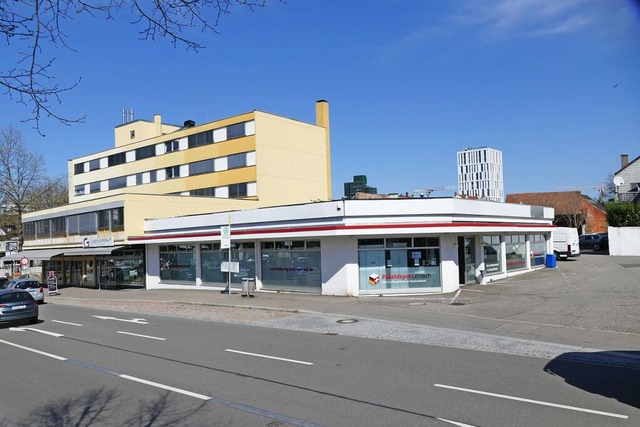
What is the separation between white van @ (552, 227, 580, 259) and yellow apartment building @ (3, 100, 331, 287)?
19611mm

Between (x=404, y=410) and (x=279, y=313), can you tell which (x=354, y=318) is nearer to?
(x=279, y=313)

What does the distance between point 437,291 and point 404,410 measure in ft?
53.1

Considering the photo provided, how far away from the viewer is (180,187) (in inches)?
1903

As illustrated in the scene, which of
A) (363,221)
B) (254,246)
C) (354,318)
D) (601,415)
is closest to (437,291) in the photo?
(363,221)

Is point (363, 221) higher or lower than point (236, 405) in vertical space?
higher

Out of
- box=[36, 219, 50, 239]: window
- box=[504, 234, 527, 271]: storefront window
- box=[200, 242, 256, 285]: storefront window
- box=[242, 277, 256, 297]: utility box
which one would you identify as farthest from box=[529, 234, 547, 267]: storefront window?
box=[36, 219, 50, 239]: window

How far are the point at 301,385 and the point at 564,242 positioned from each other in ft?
122

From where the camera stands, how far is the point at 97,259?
127 ft

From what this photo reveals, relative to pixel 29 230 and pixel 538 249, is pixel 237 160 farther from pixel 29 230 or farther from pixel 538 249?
pixel 538 249

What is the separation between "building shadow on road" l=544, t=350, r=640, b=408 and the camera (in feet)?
25.2

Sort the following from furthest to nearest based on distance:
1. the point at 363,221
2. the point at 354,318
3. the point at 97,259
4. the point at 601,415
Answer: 1. the point at 97,259
2. the point at 363,221
3. the point at 354,318
4. the point at 601,415

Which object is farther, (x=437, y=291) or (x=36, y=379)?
(x=437, y=291)

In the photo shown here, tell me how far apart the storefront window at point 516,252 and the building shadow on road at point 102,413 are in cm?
2517

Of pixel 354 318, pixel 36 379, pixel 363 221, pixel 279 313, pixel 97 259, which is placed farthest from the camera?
pixel 97 259
